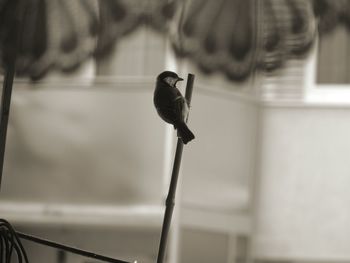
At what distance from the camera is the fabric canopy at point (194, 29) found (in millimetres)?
2834

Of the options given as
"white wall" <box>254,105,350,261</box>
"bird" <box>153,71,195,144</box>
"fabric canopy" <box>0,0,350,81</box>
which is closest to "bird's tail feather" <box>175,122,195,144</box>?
"bird" <box>153,71,195,144</box>

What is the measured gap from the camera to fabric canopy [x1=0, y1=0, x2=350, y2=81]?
2834mm

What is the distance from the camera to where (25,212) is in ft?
10.6

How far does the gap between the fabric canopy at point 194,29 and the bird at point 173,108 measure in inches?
90.3

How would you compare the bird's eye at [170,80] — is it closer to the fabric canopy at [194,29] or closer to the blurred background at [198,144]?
the fabric canopy at [194,29]

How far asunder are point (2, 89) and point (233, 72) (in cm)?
279

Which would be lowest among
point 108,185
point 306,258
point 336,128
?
point 306,258

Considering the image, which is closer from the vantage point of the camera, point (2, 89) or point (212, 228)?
point (2, 89)

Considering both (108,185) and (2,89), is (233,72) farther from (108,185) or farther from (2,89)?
(2,89)

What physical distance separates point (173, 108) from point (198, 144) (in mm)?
2948

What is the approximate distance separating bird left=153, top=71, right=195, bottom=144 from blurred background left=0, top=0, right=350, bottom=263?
257 centimetres

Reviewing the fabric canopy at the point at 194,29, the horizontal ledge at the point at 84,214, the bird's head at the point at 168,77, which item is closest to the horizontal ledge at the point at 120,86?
the fabric canopy at the point at 194,29

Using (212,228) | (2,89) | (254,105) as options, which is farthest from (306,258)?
(2,89)

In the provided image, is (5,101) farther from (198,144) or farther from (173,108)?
(198,144)
